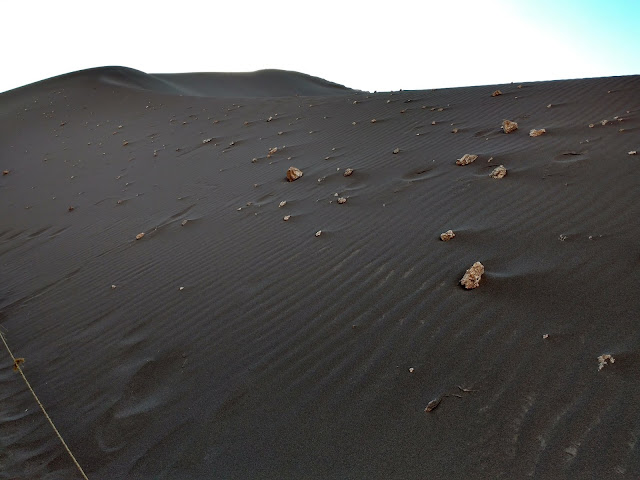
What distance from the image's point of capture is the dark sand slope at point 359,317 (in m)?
2.07

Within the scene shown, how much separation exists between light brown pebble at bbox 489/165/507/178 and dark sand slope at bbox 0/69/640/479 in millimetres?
98

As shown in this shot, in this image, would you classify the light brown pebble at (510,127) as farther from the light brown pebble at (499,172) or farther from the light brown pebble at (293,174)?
the light brown pebble at (293,174)

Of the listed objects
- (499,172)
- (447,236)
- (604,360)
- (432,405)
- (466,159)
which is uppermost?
(466,159)

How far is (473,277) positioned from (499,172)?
1866 mm

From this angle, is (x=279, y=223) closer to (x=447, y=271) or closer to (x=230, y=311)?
(x=230, y=311)

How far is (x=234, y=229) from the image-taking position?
197 inches

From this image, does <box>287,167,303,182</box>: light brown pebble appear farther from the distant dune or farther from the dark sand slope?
the distant dune

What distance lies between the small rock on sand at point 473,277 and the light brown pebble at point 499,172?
1.73 m

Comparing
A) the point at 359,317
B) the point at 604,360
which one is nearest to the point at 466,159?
the point at 359,317

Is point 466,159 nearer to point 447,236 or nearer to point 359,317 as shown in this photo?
point 447,236

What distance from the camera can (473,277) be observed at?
2914 millimetres

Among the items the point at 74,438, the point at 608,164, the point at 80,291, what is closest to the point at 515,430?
the point at 74,438

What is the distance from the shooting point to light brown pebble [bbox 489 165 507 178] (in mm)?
4375

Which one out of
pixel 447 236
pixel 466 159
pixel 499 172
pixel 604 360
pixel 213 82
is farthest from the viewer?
pixel 213 82
